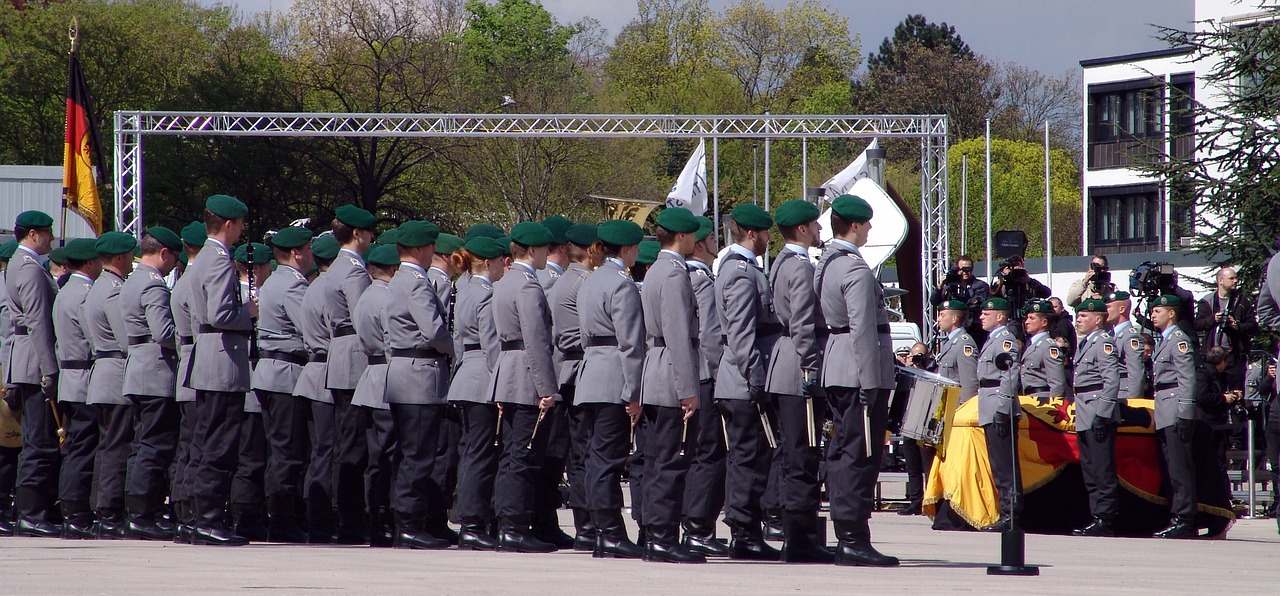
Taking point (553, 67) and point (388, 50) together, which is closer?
point (388, 50)

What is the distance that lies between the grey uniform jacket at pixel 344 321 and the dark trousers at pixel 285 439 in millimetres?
307

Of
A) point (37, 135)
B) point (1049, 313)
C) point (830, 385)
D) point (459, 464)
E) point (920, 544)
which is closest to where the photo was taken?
point (830, 385)

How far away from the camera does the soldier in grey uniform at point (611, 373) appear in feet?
29.7

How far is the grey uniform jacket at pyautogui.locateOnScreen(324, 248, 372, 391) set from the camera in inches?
398

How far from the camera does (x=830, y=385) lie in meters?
8.70

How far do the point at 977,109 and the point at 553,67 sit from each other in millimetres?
19820

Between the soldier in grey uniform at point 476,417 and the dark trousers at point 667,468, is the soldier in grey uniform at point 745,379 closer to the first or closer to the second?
the dark trousers at point 667,468

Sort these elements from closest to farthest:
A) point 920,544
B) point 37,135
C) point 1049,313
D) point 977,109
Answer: point 920,544 → point 1049,313 → point 37,135 → point 977,109

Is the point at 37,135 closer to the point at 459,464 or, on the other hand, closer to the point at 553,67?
the point at 553,67

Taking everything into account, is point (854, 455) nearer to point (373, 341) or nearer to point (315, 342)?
point (373, 341)

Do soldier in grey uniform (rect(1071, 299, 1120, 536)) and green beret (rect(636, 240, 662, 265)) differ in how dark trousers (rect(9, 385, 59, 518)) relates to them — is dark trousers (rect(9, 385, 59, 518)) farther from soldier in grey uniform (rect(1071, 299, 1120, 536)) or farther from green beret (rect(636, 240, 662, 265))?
soldier in grey uniform (rect(1071, 299, 1120, 536))

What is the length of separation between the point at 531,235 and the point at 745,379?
5.69ft

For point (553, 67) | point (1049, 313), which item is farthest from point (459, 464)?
point (553, 67)

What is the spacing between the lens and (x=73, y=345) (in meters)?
10.8
